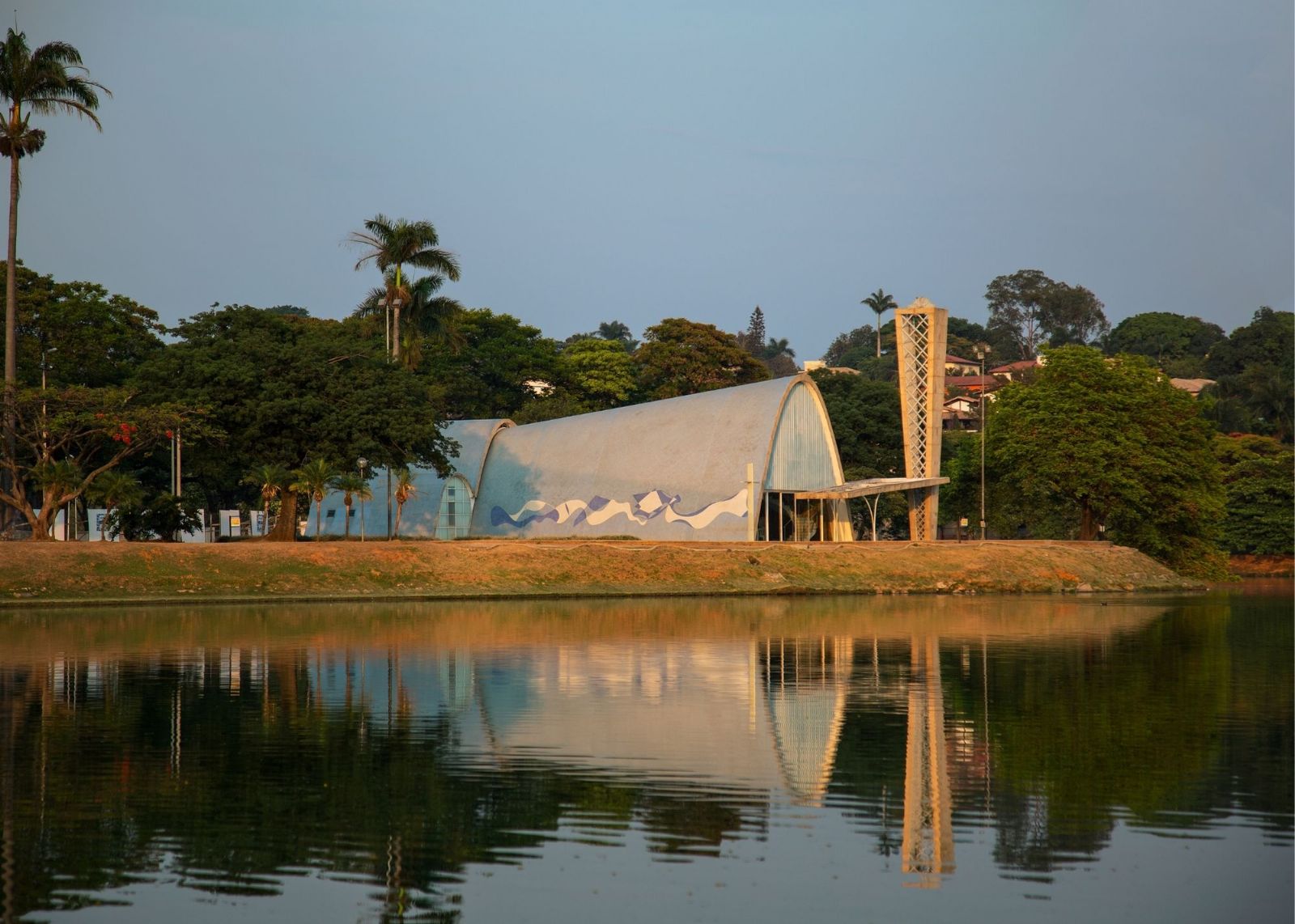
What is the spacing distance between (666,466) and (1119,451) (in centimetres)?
2051

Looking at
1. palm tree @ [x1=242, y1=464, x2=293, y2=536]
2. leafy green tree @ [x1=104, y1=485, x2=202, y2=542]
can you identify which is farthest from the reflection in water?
leafy green tree @ [x1=104, y1=485, x2=202, y2=542]

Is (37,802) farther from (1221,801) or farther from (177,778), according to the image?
(1221,801)

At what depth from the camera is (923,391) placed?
217ft

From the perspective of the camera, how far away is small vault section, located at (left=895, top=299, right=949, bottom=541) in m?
65.4

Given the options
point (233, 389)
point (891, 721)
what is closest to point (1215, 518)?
point (233, 389)

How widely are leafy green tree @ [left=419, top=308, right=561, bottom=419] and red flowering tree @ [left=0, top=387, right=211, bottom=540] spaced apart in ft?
139

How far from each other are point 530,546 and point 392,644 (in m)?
24.4

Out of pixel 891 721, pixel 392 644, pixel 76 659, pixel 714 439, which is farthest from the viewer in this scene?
pixel 714 439

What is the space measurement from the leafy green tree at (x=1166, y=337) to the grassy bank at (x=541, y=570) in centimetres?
10934

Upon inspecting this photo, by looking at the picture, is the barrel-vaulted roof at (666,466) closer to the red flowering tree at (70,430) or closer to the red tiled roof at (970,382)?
the red flowering tree at (70,430)

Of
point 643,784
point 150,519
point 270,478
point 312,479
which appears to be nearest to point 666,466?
point 312,479

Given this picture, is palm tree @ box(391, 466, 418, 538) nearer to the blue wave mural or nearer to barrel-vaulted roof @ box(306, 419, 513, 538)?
barrel-vaulted roof @ box(306, 419, 513, 538)

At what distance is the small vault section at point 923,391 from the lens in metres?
65.4

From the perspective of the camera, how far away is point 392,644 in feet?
102
